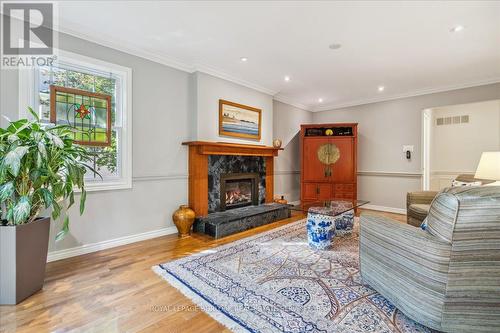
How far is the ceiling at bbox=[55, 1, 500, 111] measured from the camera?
231 cm

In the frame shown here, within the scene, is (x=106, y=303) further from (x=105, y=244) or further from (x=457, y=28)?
(x=457, y=28)

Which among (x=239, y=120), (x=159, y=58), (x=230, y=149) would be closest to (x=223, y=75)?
(x=239, y=120)

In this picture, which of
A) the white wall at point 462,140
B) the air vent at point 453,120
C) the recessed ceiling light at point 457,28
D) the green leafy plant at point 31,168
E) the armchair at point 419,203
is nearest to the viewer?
the green leafy plant at point 31,168

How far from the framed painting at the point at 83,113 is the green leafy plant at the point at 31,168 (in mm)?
771

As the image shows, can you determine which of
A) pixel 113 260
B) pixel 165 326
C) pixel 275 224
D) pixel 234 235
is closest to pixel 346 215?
pixel 275 224

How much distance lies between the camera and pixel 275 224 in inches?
160

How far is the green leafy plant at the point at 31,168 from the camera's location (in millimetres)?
1766

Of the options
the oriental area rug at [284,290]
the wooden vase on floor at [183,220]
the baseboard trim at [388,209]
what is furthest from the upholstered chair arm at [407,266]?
the baseboard trim at [388,209]

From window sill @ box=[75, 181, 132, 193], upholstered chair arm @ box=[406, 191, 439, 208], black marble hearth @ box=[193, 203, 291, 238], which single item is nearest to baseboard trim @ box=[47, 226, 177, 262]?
black marble hearth @ box=[193, 203, 291, 238]

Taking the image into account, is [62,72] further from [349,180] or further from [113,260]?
[349,180]

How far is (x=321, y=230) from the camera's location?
2859mm

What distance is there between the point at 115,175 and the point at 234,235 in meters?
1.77

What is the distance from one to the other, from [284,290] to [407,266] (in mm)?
917

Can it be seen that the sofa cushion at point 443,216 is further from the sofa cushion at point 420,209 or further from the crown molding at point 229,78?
the crown molding at point 229,78
